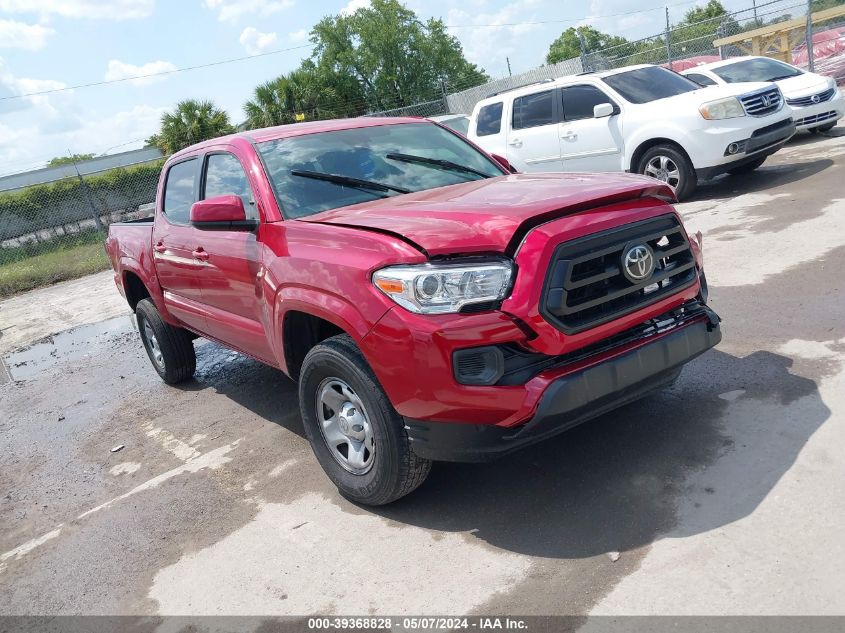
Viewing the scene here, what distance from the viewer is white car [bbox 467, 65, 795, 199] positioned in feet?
29.4

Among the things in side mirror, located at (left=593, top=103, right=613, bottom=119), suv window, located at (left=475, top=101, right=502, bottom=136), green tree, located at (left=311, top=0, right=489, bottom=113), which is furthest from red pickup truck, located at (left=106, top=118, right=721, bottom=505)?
green tree, located at (left=311, top=0, right=489, bottom=113)

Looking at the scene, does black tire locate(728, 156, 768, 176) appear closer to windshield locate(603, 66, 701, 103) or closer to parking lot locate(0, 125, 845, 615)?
windshield locate(603, 66, 701, 103)

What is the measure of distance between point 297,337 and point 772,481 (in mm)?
2356

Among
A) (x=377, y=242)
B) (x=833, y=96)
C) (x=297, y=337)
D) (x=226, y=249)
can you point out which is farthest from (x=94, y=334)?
(x=833, y=96)

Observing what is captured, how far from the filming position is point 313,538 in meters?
3.46

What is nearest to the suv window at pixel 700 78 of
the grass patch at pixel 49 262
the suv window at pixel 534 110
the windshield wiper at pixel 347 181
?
the suv window at pixel 534 110

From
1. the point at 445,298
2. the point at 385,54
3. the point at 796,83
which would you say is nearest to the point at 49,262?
the point at 796,83

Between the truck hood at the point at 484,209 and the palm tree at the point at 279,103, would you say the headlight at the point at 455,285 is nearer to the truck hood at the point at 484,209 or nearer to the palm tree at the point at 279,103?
the truck hood at the point at 484,209

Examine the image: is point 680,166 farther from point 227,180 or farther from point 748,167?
point 227,180

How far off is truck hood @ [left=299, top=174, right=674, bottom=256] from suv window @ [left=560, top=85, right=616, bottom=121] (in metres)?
6.42

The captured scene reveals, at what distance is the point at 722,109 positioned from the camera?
29.4 ft

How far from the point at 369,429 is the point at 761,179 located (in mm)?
8494

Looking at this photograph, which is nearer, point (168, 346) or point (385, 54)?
point (168, 346)

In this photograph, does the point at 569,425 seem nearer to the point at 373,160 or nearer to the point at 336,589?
the point at 336,589
